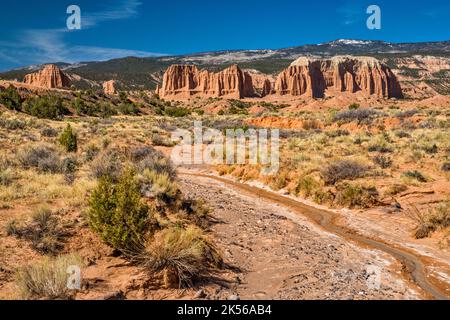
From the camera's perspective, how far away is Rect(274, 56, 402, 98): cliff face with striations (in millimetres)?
129000

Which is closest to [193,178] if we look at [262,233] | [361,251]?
[262,233]

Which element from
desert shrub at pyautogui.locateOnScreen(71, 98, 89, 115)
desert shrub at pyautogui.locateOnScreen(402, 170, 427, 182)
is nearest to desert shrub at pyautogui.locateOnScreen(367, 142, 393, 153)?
desert shrub at pyautogui.locateOnScreen(402, 170, 427, 182)

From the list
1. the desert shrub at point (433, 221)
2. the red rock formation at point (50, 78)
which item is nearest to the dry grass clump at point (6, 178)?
the desert shrub at point (433, 221)

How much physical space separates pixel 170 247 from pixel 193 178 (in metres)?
12.8

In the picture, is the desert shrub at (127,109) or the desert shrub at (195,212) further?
the desert shrub at (127,109)

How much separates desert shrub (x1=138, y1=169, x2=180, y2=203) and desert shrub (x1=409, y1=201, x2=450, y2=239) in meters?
6.70

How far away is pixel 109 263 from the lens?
7160mm

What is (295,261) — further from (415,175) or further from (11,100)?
(11,100)

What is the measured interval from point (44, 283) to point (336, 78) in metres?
141

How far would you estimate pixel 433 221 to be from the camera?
10938 millimetres

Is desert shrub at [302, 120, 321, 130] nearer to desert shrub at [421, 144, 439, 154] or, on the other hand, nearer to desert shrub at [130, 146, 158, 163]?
desert shrub at [421, 144, 439, 154]

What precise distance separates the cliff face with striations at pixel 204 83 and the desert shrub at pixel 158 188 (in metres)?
111

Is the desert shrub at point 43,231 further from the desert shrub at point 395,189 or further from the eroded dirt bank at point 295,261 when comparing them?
the desert shrub at point 395,189

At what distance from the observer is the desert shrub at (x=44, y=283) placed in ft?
17.9
